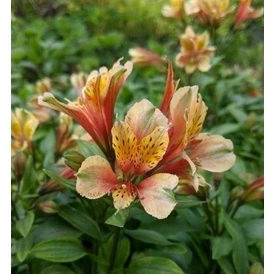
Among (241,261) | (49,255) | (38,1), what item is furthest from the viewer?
(38,1)

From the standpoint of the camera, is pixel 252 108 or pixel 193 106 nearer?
pixel 193 106

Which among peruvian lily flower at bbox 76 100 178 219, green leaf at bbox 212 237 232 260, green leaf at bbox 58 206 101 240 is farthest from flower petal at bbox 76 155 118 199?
green leaf at bbox 212 237 232 260

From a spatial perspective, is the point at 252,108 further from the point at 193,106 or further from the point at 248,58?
the point at 248,58

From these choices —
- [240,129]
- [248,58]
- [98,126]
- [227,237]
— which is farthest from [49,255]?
[248,58]

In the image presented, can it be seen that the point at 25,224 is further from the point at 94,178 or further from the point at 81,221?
the point at 94,178
